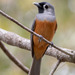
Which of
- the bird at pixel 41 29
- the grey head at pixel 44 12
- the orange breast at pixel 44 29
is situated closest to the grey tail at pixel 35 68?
the bird at pixel 41 29

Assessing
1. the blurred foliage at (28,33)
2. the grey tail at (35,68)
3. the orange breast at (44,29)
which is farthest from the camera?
the blurred foliage at (28,33)

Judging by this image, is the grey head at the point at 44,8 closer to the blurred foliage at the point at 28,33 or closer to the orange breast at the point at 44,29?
the orange breast at the point at 44,29

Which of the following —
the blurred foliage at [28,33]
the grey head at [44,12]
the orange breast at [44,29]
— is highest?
the grey head at [44,12]

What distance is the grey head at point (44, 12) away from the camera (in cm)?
386

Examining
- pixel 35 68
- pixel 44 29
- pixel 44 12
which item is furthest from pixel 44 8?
pixel 35 68

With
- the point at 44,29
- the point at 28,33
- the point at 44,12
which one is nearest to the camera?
the point at 44,29

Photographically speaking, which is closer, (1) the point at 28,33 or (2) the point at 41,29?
(2) the point at 41,29

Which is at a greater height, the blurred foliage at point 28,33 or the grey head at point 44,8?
the grey head at point 44,8

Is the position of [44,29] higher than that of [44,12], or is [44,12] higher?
[44,12]

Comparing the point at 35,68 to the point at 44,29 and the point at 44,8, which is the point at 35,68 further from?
the point at 44,8

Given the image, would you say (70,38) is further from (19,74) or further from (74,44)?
(19,74)

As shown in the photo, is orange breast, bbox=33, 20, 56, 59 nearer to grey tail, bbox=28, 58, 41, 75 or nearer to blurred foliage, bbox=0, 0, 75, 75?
grey tail, bbox=28, 58, 41, 75

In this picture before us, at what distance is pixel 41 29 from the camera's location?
3.80 m

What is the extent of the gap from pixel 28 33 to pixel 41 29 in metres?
1.07
